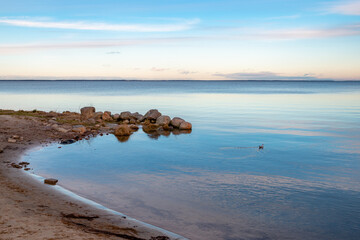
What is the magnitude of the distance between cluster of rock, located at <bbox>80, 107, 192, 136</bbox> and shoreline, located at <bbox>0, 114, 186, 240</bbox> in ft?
46.7

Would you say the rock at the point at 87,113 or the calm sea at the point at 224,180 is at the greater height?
the rock at the point at 87,113

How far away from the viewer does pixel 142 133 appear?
1089 inches

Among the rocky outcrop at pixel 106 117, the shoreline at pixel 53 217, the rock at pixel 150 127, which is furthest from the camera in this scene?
the rocky outcrop at pixel 106 117

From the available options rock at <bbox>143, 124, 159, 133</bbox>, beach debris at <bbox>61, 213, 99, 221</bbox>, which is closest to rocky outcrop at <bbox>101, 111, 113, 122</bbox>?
rock at <bbox>143, 124, 159, 133</bbox>

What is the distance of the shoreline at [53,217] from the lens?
7.66 m

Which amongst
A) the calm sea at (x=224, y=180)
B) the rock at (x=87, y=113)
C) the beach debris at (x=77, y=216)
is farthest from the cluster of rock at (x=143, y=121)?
the beach debris at (x=77, y=216)

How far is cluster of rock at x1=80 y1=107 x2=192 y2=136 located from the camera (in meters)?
29.2

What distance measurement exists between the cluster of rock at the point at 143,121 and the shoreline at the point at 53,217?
561 inches

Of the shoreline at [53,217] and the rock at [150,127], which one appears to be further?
the rock at [150,127]

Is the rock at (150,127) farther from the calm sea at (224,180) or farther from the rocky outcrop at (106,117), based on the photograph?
the rocky outcrop at (106,117)

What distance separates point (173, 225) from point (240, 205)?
9.60ft

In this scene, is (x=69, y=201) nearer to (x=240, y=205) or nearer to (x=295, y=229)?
(x=240, y=205)

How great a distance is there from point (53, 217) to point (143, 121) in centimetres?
2481

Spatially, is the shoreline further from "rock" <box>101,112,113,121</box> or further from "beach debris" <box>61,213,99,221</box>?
"rock" <box>101,112,113,121</box>
